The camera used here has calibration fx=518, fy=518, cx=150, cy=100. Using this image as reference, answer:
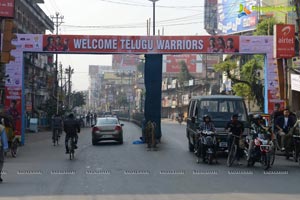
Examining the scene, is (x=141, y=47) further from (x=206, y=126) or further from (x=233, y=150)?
(x=233, y=150)

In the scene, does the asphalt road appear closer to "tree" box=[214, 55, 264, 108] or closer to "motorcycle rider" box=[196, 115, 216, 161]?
"motorcycle rider" box=[196, 115, 216, 161]

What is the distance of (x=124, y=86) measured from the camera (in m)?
146

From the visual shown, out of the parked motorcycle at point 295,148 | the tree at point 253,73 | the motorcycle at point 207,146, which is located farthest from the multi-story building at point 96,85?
the motorcycle at point 207,146

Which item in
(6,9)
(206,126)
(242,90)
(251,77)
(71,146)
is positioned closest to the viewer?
(206,126)

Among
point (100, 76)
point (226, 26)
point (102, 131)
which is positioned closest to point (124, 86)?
point (100, 76)

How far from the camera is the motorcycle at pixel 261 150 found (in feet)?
49.9

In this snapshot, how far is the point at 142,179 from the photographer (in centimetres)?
1297

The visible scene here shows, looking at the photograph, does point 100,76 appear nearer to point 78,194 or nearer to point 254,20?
point 254,20

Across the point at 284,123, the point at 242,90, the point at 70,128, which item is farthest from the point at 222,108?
the point at 242,90

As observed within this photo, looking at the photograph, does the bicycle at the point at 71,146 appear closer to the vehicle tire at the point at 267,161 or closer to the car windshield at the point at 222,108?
the car windshield at the point at 222,108

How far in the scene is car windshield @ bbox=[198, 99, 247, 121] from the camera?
63.3 ft

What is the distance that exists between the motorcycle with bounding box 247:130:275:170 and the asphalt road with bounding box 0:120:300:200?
0.27 meters

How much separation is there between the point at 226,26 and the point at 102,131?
41503mm

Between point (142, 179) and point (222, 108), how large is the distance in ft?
24.2
